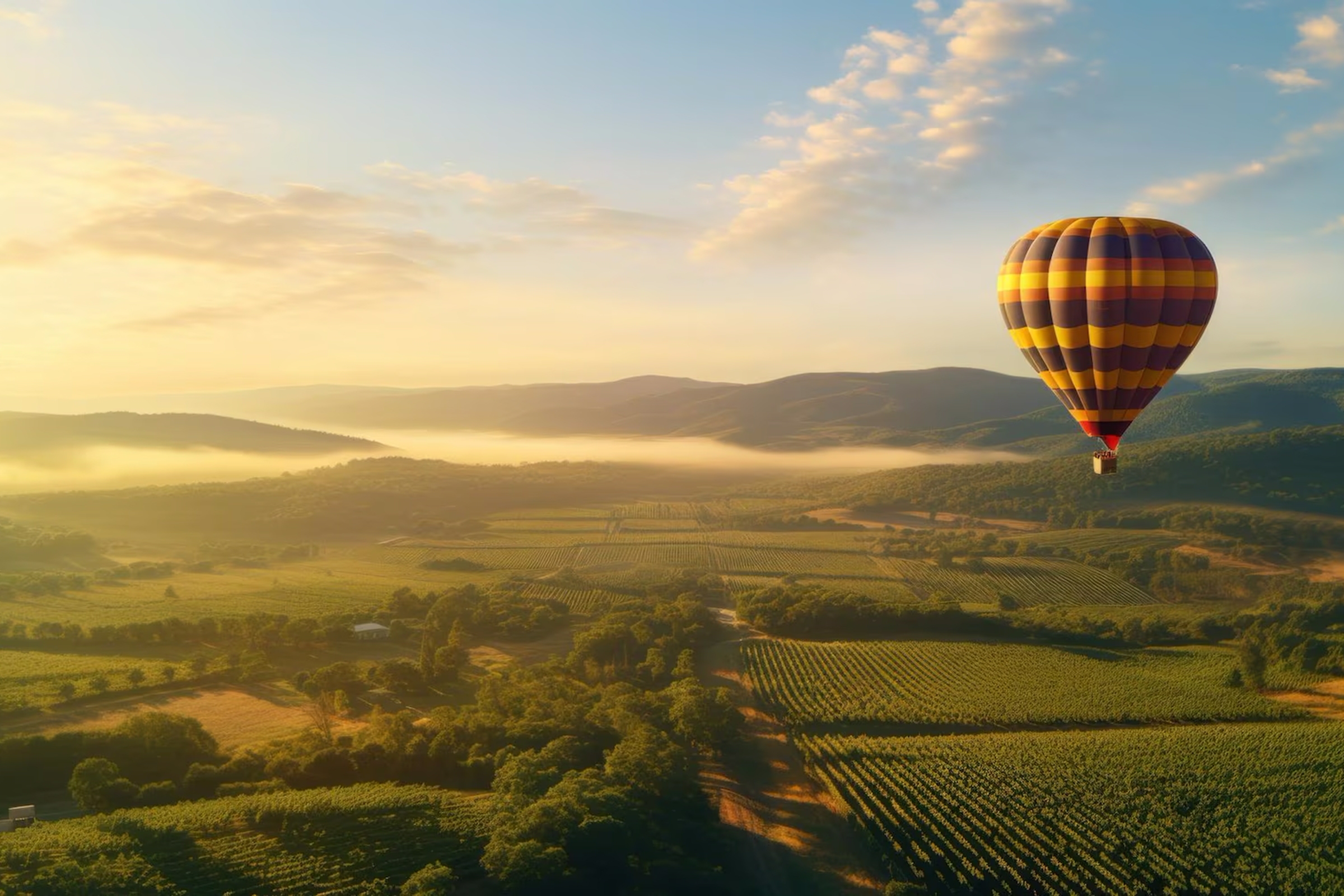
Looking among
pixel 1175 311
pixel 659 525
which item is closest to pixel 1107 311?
pixel 1175 311

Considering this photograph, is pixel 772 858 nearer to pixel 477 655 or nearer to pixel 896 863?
pixel 896 863

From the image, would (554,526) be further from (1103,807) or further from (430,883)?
(430,883)

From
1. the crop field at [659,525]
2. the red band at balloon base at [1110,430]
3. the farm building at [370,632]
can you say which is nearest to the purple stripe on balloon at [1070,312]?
the red band at balloon base at [1110,430]

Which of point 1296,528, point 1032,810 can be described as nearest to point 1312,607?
point 1296,528

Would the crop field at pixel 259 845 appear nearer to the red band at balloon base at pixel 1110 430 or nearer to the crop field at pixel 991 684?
the crop field at pixel 991 684

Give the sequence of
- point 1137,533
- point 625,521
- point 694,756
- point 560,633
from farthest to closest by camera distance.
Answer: point 625,521
point 1137,533
point 560,633
point 694,756

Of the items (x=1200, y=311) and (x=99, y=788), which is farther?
(x=99, y=788)

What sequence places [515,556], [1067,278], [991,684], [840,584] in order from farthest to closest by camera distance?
[515,556] → [840,584] → [991,684] → [1067,278]

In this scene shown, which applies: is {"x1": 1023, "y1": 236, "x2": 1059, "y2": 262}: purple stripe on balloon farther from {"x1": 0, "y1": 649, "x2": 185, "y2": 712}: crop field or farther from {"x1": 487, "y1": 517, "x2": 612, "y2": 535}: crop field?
{"x1": 487, "y1": 517, "x2": 612, "y2": 535}: crop field
